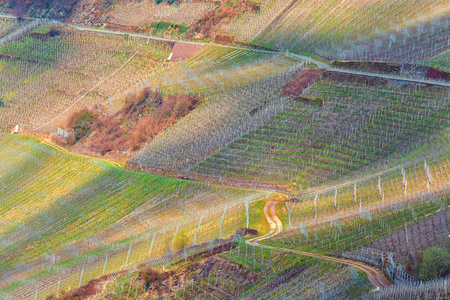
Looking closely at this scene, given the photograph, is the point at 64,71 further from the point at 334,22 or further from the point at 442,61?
the point at 442,61

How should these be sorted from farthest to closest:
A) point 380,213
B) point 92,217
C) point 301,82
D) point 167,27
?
1. point 167,27
2. point 301,82
3. point 92,217
4. point 380,213

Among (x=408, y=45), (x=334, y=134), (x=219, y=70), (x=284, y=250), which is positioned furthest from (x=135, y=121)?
(x=284, y=250)

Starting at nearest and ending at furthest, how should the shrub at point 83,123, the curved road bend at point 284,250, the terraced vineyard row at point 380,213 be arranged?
1. the curved road bend at point 284,250
2. the terraced vineyard row at point 380,213
3. the shrub at point 83,123

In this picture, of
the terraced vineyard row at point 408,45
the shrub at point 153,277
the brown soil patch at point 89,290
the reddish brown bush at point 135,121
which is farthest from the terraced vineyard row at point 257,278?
the reddish brown bush at point 135,121

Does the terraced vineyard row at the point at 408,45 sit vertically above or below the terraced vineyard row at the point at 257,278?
above

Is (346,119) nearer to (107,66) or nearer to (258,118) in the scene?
(258,118)

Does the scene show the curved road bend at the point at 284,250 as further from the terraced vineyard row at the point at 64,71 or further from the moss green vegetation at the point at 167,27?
the moss green vegetation at the point at 167,27

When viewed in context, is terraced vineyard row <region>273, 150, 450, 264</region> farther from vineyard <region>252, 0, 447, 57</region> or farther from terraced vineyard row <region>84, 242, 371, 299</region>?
vineyard <region>252, 0, 447, 57</region>

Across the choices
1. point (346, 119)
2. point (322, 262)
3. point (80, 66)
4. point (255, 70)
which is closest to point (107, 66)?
point (80, 66)
